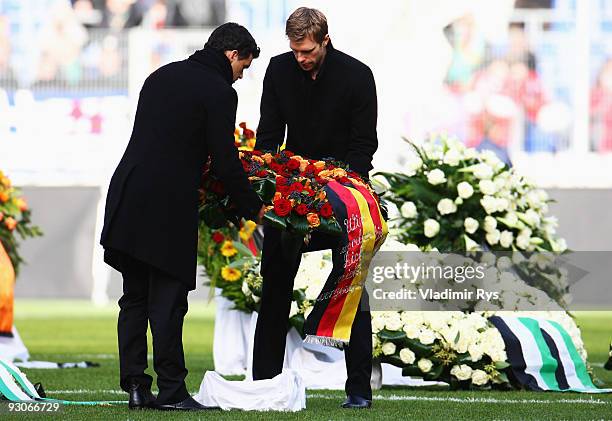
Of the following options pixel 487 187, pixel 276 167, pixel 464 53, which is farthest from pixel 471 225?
pixel 464 53

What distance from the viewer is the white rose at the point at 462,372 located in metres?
7.31

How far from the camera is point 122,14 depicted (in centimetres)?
2086

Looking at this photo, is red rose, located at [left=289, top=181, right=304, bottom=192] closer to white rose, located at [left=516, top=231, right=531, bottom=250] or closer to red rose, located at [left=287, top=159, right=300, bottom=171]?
red rose, located at [left=287, top=159, right=300, bottom=171]

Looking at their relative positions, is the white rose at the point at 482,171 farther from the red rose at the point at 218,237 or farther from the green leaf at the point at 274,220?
the green leaf at the point at 274,220

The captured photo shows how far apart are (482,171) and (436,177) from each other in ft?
0.96

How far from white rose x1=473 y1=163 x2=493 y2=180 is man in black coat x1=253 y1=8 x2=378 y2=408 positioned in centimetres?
253

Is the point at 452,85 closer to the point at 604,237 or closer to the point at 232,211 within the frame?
the point at 604,237

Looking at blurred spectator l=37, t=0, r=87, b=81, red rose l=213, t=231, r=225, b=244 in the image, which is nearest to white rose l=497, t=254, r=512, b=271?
red rose l=213, t=231, r=225, b=244

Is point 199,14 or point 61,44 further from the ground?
point 199,14

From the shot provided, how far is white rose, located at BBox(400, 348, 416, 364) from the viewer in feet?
24.3

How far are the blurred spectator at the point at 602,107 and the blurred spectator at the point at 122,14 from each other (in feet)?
22.3

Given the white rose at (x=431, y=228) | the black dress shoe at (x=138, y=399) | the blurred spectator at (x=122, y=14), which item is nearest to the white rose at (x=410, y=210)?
the white rose at (x=431, y=228)

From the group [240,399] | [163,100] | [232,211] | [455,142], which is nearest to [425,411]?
[240,399]

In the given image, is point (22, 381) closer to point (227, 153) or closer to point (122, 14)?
point (227, 153)
